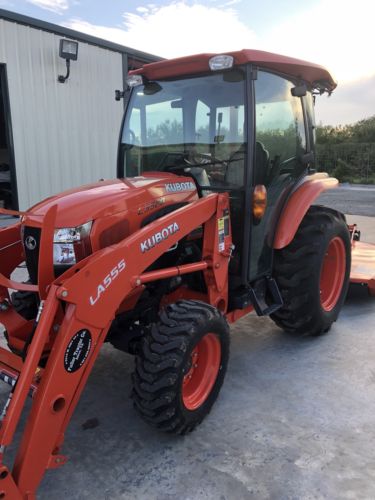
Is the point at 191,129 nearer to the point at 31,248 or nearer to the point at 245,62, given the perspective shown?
the point at 245,62

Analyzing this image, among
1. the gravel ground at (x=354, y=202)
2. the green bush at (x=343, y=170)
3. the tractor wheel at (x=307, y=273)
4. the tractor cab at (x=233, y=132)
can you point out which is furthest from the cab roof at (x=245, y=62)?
the green bush at (x=343, y=170)

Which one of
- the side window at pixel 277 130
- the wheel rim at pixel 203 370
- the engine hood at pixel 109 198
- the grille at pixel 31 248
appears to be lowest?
the wheel rim at pixel 203 370

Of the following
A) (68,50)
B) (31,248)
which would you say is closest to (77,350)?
(31,248)

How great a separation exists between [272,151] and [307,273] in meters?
0.93

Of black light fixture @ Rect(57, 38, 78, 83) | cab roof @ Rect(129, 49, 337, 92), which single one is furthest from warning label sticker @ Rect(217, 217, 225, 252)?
black light fixture @ Rect(57, 38, 78, 83)

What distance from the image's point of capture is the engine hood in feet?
7.73

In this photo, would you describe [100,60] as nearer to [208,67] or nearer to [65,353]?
[208,67]

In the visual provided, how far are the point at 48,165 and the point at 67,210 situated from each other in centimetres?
593

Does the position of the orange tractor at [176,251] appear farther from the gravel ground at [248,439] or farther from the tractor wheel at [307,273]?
the gravel ground at [248,439]

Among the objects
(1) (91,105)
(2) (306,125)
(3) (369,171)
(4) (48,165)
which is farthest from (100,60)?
(3) (369,171)

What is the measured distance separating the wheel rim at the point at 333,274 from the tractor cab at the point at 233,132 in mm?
819

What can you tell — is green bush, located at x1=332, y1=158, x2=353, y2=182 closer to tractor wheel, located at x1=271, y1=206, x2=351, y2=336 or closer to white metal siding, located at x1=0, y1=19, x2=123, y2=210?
white metal siding, located at x1=0, y1=19, x2=123, y2=210

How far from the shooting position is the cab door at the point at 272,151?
294cm

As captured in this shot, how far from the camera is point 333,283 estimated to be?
3.92 meters
